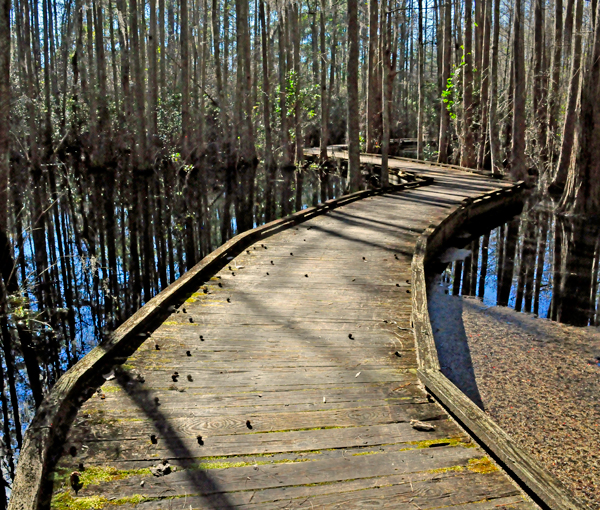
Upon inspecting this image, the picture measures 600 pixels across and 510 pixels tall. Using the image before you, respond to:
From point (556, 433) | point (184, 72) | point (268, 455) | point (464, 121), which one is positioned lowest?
point (556, 433)

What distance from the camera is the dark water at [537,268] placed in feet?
26.5

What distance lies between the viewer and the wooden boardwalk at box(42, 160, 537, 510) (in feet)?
8.96

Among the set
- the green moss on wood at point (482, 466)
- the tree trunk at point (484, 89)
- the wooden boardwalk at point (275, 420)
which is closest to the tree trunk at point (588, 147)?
the tree trunk at point (484, 89)

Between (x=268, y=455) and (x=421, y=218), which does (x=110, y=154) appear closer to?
(x=421, y=218)

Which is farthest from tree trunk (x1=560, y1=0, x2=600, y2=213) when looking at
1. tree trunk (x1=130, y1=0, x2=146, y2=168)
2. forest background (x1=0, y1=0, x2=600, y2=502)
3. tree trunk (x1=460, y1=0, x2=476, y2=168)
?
tree trunk (x1=130, y1=0, x2=146, y2=168)

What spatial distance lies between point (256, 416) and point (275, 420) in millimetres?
126

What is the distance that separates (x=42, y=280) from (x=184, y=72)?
1436 cm

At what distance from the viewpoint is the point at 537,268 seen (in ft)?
32.8

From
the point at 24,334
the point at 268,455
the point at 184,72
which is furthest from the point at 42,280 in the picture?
the point at 184,72

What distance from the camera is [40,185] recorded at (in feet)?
64.2

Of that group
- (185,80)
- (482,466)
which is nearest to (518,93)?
(185,80)

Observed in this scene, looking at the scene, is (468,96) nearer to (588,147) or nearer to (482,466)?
(588,147)

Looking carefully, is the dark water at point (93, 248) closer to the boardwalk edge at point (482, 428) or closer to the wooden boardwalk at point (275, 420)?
the wooden boardwalk at point (275, 420)

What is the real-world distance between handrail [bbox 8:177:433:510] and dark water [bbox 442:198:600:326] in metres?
4.58
